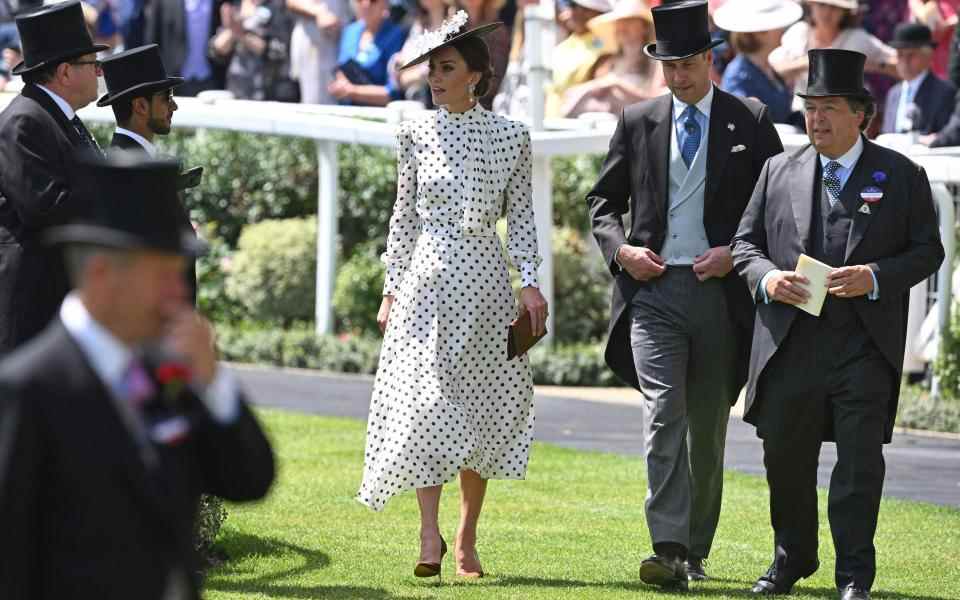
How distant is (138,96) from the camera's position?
690 cm

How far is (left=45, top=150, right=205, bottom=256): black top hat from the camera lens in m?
3.47

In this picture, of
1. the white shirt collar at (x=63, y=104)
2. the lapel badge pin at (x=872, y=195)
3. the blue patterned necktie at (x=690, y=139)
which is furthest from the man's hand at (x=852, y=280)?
the white shirt collar at (x=63, y=104)

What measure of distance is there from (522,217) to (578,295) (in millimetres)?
8085

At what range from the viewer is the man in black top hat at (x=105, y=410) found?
3.45 meters

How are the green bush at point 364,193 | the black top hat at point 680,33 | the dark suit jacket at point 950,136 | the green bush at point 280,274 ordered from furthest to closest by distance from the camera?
the green bush at point 364,193
the green bush at point 280,274
the dark suit jacket at point 950,136
the black top hat at point 680,33

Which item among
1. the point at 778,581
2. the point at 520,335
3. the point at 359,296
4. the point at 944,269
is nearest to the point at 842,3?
the point at 944,269

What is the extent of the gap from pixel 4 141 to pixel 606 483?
14.6ft

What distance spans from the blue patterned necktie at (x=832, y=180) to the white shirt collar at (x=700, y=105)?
0.65 meters

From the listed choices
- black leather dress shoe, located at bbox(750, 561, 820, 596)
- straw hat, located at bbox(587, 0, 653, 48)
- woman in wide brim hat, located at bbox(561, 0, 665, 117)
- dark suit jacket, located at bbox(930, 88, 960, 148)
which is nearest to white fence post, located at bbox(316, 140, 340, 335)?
woman in wide brim hat, located at bbox(561, 0, 665, 117)

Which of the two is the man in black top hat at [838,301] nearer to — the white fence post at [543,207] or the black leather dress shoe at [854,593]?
the black leather dress shoe at [854,593]

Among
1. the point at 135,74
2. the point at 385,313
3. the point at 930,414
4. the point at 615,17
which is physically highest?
the point at 135,74

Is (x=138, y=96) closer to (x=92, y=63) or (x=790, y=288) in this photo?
(x=92, y=63)

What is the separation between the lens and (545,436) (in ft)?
39.4

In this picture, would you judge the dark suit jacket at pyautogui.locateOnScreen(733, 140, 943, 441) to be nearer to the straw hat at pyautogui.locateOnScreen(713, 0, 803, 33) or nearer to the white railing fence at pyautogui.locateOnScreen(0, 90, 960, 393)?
the white railing fence at pyautogui.locateOnScreen(0, 90, 960, 393)
